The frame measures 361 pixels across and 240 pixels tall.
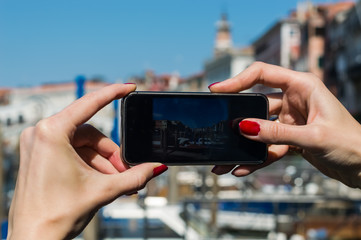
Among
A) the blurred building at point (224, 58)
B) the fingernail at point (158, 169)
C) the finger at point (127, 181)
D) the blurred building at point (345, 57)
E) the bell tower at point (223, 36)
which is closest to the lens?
the finger at point (127, 181)

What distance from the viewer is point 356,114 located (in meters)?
33.8

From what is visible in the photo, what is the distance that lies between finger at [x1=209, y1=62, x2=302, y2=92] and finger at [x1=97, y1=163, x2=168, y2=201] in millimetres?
352

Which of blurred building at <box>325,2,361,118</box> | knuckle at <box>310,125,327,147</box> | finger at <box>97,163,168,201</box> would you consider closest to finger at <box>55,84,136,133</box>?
finger at <box>97,163,168,201</box>

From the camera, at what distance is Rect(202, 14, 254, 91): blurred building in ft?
206

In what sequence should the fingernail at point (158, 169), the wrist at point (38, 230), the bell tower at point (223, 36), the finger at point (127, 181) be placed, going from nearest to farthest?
the wrist at point (38, 230) < the finger at point (127, 181) < the fingernail at point (158, 169) < the bell tower at point (223, 36)

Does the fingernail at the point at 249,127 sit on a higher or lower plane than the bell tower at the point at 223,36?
lower

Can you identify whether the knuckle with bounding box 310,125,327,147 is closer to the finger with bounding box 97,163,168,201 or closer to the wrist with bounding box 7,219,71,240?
the finger with bounding box 97,163,168,201

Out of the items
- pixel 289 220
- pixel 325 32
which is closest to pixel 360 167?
pixel 289 220

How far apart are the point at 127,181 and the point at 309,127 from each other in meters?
0.50

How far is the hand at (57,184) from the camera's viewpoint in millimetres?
1171

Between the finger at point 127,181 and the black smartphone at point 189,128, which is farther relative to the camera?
the black smartphone at point 189,128

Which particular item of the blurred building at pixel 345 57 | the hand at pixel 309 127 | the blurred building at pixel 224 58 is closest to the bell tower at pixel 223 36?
the blurred building at pixel 224 58

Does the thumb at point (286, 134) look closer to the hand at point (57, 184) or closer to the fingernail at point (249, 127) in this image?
the fingernail at point (249, 127)

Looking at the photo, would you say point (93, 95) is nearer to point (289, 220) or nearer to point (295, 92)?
point (295, 92)
